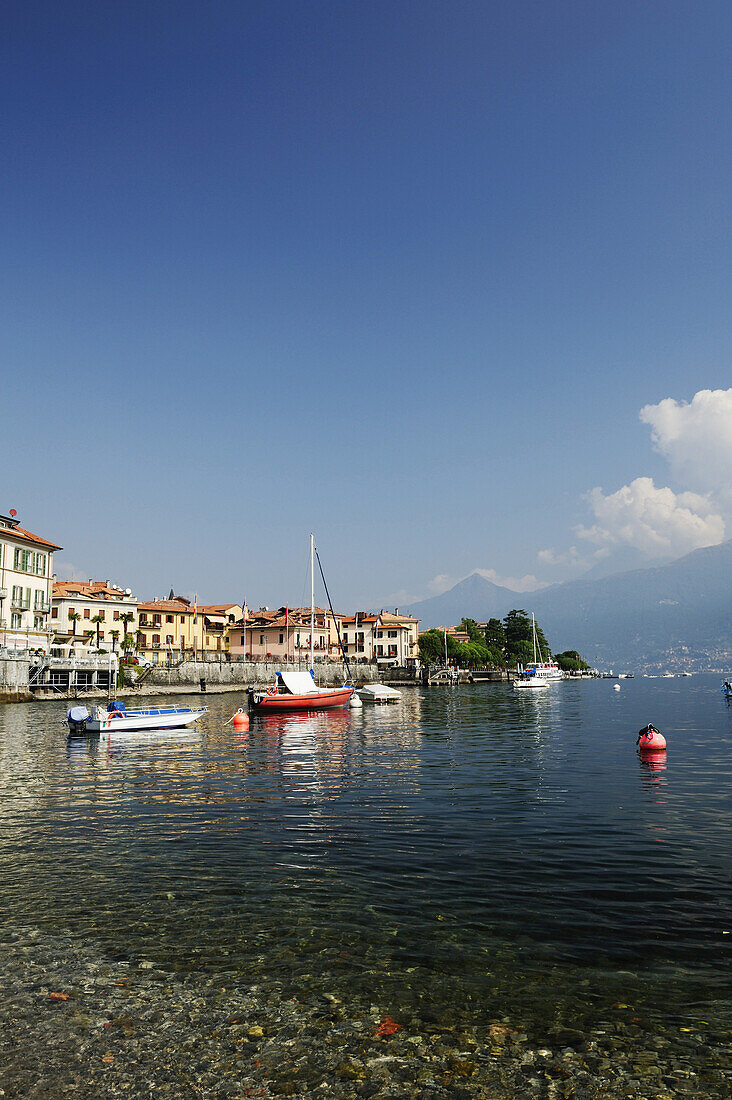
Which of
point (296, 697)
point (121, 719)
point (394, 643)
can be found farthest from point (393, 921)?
point (394, 643)

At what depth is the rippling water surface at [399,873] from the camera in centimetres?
1027

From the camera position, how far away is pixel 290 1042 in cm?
830

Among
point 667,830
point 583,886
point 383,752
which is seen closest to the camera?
point 583,886

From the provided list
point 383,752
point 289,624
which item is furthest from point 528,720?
point 289,624

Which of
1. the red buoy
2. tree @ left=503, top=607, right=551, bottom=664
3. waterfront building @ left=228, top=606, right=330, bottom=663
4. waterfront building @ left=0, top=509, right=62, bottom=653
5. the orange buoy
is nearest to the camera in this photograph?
the orange buoy

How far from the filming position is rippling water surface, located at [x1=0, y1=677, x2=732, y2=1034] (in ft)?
33.7

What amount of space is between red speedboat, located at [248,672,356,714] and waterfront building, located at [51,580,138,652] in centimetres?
6021

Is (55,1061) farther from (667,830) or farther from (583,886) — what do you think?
(667,830)

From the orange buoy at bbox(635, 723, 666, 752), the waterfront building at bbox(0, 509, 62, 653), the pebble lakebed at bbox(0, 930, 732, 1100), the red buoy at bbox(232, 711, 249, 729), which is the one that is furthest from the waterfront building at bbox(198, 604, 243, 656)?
the pebble lakebed at bbox(0, 930, 732, 1100)

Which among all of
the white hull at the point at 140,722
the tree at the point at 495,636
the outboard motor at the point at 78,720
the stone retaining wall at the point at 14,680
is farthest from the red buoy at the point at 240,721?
the tree at the point at 495,636

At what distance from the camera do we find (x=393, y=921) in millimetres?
12094

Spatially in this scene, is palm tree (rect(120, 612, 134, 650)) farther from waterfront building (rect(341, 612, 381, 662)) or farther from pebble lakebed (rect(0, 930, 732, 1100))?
pebble lakebed (rect(0, 930, 732, 1100))

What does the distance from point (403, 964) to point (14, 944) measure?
6.22 meters

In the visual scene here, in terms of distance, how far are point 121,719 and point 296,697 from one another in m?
20.2
